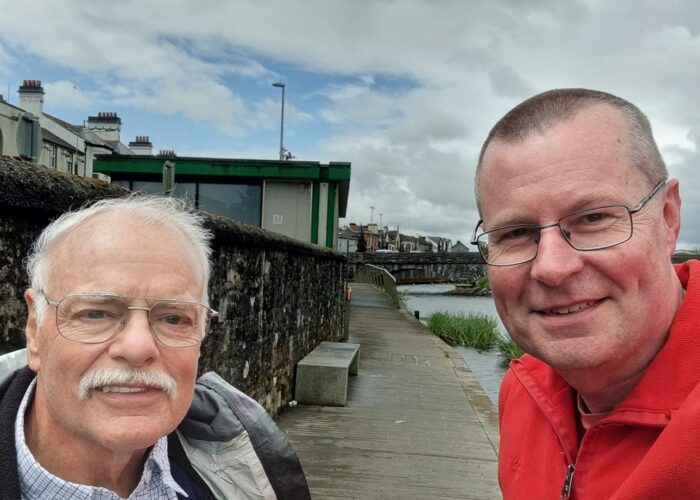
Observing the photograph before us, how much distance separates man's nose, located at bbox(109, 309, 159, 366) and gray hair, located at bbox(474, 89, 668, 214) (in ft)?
3.18

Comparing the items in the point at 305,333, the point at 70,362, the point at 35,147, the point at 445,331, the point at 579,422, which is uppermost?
the point at 35,147

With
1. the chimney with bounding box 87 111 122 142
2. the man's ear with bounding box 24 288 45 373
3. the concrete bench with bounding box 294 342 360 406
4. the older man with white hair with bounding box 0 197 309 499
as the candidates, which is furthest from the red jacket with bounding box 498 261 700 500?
the chimney with bounding box 87 111 122 142

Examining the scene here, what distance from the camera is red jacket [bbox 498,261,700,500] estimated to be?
108 cm

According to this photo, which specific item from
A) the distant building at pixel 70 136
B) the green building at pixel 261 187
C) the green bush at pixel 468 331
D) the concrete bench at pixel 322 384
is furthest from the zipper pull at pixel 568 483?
the distant building at pixel 70 136

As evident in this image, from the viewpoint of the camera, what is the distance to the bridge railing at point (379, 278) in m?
22.7

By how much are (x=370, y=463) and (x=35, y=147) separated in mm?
3279

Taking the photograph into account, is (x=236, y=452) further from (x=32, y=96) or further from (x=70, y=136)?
(x=70, y=136)

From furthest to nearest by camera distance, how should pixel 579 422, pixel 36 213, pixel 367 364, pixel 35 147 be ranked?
1. pixel 367 364
2. pixel 35 147
3. pixel 36 213
4. pixel 579 422

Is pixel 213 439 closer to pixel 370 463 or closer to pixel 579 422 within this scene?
pixel 579 422

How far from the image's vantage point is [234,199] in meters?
12.1

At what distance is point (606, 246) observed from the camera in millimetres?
1271

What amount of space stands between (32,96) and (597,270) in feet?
101

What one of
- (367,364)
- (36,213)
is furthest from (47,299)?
(367,364)

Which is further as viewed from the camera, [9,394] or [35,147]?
[35,147]
